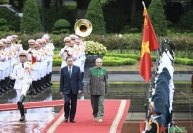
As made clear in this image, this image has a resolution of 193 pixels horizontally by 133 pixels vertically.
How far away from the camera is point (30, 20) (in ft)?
135

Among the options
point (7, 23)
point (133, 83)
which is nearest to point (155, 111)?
point (133, 83)

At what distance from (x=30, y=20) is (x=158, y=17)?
750cm

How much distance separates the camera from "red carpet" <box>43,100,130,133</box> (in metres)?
16.4

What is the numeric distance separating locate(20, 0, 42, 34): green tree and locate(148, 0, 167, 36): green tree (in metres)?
6.76

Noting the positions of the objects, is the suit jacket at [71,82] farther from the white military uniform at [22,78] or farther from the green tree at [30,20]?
the green tree at [30,20]

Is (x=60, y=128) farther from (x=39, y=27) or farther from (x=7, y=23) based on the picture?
(x=7, y=23)

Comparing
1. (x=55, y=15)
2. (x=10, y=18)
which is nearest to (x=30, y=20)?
(x=10, y=18)

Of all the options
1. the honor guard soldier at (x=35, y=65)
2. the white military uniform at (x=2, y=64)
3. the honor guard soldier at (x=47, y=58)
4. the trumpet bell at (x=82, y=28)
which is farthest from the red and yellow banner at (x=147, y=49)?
the trumpet bell at (x=82, y=28)

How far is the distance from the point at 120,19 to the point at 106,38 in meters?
11.8

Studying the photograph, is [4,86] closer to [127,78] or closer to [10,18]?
[127,78]

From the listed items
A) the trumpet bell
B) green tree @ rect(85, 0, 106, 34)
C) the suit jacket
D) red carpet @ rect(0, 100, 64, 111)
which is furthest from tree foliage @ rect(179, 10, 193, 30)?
the suit jacket

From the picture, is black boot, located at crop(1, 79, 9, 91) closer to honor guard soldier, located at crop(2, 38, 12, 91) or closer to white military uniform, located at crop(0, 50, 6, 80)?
honor guard soldier, located at crop(2, 38, 12, 91)

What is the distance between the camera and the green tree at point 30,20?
41.1 metres

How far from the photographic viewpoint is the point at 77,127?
16.8 m
